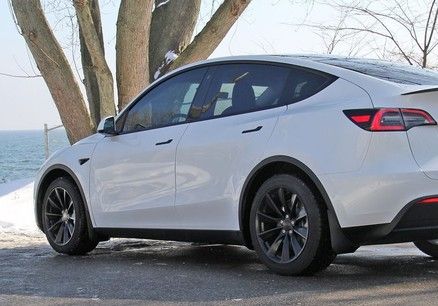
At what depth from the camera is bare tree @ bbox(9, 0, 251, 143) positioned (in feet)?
35.5

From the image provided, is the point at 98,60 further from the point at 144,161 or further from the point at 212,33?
the point at 144,161

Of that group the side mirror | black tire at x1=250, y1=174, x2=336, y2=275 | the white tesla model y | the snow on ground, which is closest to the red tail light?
the white tesla model y

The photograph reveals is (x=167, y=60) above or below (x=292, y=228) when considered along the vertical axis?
above

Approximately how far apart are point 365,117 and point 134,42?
6116 millimetres

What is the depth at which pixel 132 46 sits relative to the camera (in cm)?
1085

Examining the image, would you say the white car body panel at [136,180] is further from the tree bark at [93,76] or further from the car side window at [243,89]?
the tree bark at [93,76]

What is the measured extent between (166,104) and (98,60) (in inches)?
174

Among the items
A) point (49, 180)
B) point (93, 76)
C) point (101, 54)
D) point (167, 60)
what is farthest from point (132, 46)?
point (49, 180)

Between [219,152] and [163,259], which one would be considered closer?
[219,152]

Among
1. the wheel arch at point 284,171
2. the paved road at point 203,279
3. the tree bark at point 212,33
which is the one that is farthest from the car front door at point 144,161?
the tree bark at point 212,33

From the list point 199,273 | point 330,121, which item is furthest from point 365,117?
point 199,273

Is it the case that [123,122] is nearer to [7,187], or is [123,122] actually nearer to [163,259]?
[163,259]

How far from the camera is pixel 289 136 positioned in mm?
5527

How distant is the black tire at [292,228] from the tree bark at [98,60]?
18.5 feet
